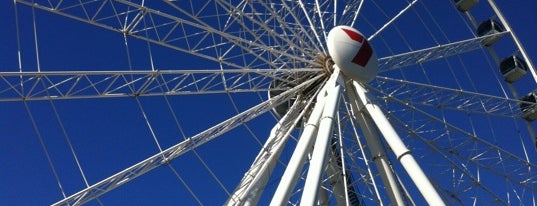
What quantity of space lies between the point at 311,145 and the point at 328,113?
980 millimetres

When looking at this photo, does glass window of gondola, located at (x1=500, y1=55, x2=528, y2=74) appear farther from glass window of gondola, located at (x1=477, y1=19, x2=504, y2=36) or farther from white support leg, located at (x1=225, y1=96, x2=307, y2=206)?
white support leg, located at (x1=225, y1=96, x2=307, y2=206)

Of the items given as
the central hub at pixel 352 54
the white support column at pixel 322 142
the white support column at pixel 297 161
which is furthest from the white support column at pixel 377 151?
the white support column at pixel 297 161

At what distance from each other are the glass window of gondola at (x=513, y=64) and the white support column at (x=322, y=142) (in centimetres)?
1352

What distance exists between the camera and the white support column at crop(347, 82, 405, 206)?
655 inches

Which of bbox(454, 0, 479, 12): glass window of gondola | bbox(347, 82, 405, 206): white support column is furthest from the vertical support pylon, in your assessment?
bbox(454, 0, 479, 12): glass window of gondola

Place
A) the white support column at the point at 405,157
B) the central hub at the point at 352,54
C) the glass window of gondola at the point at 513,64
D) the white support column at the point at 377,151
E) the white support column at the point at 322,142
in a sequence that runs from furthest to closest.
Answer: the glass window of gondola at the point at 513,64 → the central hub at the point at 352,54 → the white support column at the point at 377,151 → the white support column at the point at 405,157 → the white support column at the point at 322,142

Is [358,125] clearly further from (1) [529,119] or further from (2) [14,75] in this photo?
(1) [529,119]

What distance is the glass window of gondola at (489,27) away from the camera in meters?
27.8

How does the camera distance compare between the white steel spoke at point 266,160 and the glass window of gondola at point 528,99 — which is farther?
the glass window of gondola at point 528,99

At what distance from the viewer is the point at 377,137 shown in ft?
58.0

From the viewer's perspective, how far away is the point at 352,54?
58.5 feet

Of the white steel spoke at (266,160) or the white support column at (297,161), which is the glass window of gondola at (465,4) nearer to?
the white steel spoke at (266,160)

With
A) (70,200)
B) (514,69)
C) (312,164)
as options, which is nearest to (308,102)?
(312,164)

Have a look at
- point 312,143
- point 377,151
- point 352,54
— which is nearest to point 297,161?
point 312,143
